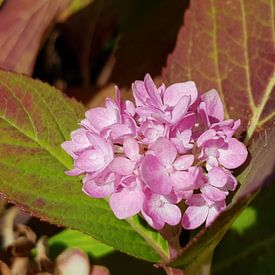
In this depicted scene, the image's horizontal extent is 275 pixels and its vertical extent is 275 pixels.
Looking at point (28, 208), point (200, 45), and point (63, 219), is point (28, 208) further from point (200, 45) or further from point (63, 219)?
point (200, 45)

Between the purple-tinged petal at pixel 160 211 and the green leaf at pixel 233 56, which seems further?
the green leaf at pixel 233 56

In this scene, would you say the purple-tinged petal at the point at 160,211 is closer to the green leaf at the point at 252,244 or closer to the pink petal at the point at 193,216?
the pink petal at the point at 193,216

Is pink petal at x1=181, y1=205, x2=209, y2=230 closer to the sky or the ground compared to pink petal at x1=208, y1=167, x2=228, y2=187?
closer to the ground

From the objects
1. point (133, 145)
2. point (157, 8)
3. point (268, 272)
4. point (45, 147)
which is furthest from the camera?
point (157, 8)

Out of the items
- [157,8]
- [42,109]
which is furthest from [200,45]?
[157,8]

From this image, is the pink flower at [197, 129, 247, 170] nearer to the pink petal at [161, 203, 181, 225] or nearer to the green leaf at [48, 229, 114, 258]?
the pink petal at [161, 203, 181, 225]

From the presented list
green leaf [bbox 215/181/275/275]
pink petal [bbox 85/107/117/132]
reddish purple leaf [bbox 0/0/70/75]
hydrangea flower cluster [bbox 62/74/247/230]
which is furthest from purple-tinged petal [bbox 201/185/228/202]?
reddish purple leaf [bbox 0/0/70/75]

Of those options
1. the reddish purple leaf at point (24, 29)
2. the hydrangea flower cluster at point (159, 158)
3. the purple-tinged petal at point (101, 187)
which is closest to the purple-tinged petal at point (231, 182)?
the hydrangea flower cluster at point (159, 158)
